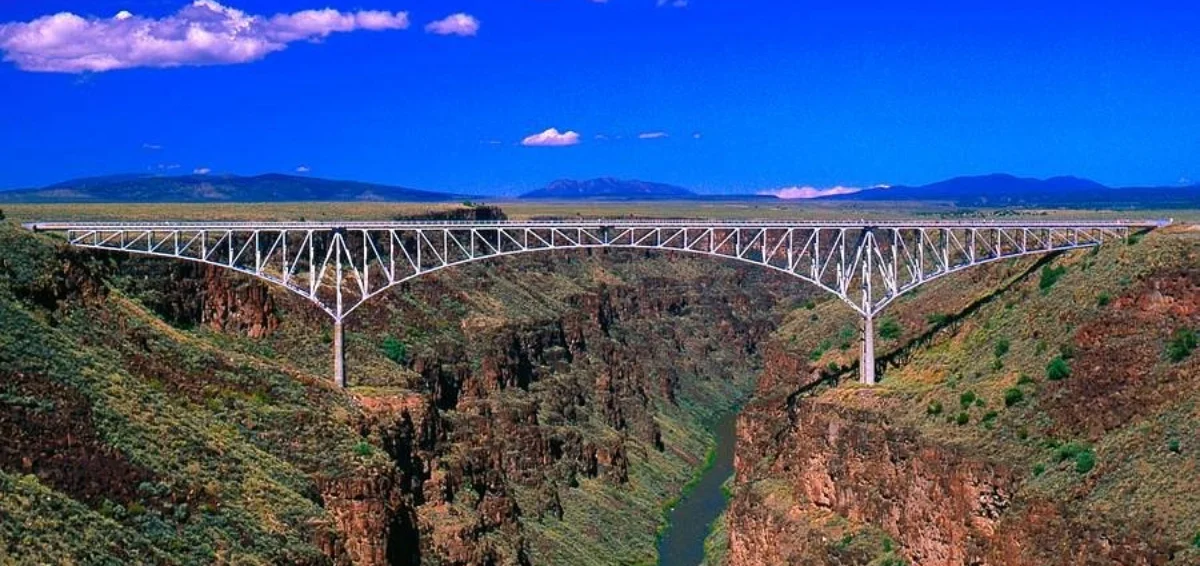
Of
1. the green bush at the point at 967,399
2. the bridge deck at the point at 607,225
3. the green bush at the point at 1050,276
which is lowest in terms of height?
the green bush at the point at 967,399

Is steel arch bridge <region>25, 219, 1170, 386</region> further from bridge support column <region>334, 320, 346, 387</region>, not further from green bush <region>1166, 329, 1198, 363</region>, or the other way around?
green bush <region>1166, 329, 1198, 363</region>

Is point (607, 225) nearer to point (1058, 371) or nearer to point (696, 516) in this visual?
point (1058, 371)

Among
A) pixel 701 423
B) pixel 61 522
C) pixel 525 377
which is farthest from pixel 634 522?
pixel 61 522

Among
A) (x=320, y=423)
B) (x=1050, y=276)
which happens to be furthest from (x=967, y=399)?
(x=320, y=423)

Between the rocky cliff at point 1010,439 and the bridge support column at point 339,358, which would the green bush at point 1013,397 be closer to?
the rocky cliff at point 1010,439

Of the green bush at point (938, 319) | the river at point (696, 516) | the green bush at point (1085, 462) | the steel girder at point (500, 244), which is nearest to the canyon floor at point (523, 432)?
the green bush at point (1085, 462)

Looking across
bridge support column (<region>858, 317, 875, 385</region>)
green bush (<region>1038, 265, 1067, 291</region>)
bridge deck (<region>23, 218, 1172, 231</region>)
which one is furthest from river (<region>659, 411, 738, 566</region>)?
green bush (<region>1038, 265, 1067, 291</region>)

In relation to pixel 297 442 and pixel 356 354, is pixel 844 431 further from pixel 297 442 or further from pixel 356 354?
pixel 356 354
